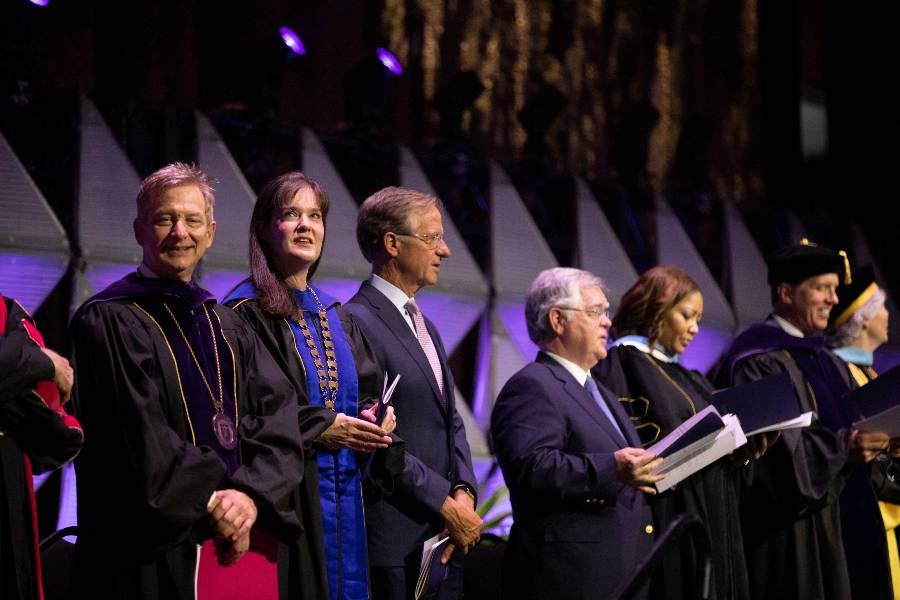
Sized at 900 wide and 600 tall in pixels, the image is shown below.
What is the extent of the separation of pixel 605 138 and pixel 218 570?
227 inches

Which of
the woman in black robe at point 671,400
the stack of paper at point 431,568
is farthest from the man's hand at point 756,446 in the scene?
the stack of paper at point 431,568

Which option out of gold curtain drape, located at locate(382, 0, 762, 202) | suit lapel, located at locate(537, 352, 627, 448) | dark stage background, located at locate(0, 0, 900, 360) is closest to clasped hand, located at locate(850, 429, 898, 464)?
suit lapel, located at locate(537, 352, 627, 448)

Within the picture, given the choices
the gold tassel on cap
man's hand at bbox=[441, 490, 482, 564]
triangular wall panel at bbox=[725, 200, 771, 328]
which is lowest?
man's hand at bbox=[441, 490, 482, 564]

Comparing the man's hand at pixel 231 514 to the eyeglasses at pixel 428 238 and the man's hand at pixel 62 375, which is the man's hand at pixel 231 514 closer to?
the man's hand at pixel 62 375

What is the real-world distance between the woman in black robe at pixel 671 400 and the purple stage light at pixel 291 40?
6.90 feet

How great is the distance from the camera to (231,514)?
3.26 metres

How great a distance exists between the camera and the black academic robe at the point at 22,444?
309cm

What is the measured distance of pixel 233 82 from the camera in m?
6.85

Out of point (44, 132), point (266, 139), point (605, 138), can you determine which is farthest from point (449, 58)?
point (44, 132)

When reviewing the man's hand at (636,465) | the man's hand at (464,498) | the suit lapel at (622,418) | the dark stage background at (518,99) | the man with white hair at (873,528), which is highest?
the dark stage background at (518,99)

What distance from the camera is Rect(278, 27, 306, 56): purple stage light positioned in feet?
20.5

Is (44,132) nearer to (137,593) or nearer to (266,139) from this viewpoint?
(266,139)

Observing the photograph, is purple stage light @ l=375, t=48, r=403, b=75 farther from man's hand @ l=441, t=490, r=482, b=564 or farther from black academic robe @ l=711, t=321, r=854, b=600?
man's hand @ l=441, t=490, r=482, b=564

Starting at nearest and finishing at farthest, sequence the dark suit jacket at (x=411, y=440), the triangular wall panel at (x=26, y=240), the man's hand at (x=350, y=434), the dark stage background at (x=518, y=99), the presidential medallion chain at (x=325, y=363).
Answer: the man's hand at (x=350, y=434) → the presidential medallion chain at (x=325, y=363) → the dark suit jacket at (x=411, y=440) → the triangular wall panel at (x=26, y=240) → the dark stage background at (x=518, y=99)
